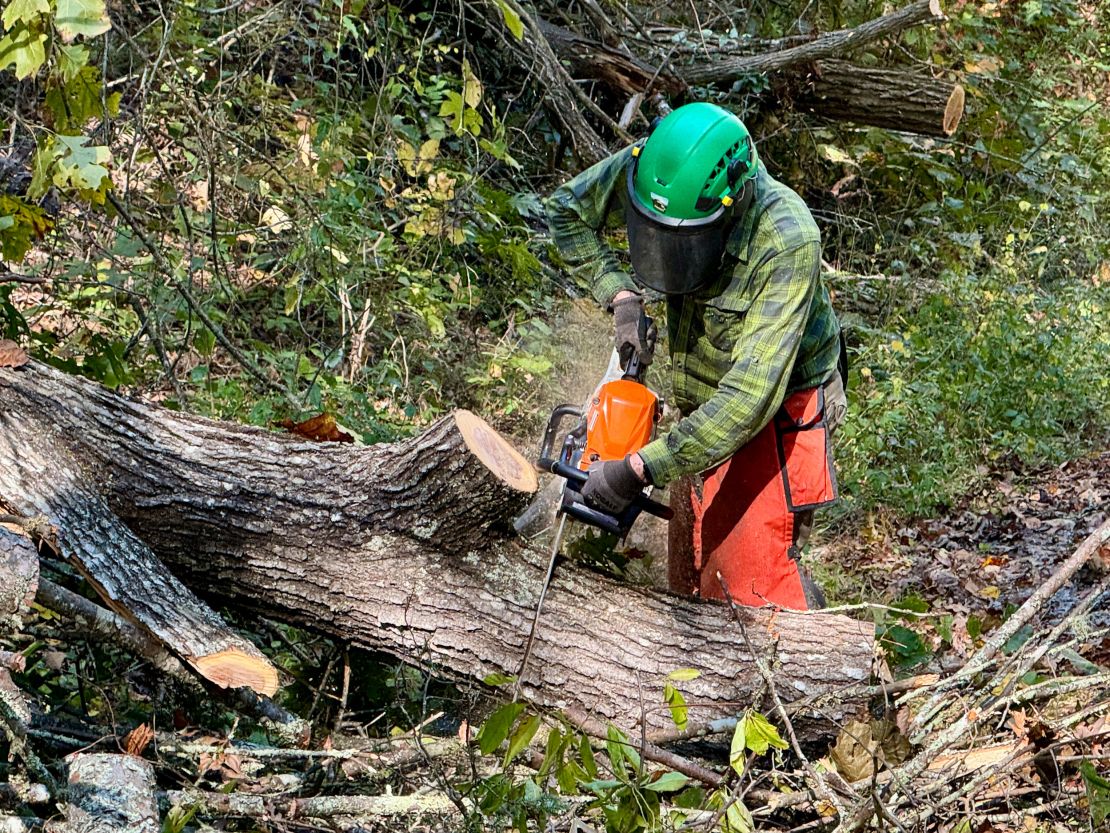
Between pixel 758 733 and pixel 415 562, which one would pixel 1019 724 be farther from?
pixel 415 562

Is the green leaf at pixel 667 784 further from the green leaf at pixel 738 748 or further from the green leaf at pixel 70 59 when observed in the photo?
the green leaf at pixel 70 59

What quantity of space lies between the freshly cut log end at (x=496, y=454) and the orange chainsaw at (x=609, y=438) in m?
0.25

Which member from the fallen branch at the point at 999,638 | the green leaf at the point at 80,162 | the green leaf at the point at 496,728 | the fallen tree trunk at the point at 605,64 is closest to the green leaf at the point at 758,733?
the green leaf at the point at 496,728

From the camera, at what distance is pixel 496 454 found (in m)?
3.03

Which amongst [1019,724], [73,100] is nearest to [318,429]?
[73,100]

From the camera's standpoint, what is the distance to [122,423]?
10.0 feet

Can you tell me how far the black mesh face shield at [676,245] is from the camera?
3195 millimetres

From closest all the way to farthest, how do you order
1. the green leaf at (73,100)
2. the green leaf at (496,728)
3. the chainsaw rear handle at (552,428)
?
1. the green leaf at (496,728)
2. the green leaf at (73,100)
3. the chainsaw rear handle at (552,428)

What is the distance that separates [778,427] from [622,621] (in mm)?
1020

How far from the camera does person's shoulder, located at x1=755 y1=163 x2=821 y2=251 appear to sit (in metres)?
3.26

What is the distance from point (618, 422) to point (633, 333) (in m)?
0.42

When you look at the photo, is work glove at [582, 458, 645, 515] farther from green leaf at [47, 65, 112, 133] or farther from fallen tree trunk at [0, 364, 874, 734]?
green leaf at [47, 65, 112, 133]

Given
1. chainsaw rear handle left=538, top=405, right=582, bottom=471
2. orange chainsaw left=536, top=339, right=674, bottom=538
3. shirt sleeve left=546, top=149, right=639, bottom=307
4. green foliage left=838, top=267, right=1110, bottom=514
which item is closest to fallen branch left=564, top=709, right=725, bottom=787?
orange chainsaw left=536, top=339, right=674, bottom=538

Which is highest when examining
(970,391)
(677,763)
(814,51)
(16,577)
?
(16,577)
